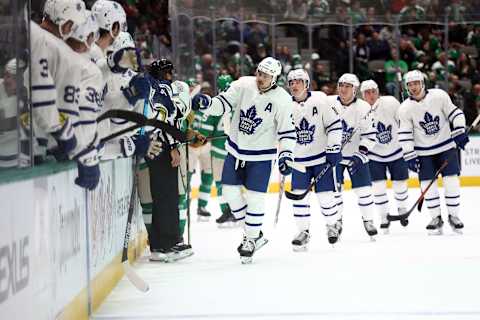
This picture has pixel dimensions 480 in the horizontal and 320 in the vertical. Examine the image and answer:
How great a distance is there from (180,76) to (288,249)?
4.71 meters

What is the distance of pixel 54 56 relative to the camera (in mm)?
4039

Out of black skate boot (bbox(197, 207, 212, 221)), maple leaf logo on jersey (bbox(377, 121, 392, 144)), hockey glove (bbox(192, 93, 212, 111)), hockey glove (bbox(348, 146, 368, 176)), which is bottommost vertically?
black skate boot (bbox(197, 207, 212, 221))

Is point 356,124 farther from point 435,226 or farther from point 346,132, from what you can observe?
point 435,226

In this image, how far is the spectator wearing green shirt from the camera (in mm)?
14062

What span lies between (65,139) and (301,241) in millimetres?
3602

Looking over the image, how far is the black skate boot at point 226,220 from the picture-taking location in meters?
9.27

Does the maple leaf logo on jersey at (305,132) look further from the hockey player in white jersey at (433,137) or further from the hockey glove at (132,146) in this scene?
the hockey glove at (132,146)

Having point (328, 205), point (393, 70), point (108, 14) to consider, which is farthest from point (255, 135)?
point (393, 70)

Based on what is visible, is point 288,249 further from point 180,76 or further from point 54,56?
point 180,76

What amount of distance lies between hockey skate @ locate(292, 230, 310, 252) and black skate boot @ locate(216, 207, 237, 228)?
188cm

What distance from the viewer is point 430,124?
8336 mm

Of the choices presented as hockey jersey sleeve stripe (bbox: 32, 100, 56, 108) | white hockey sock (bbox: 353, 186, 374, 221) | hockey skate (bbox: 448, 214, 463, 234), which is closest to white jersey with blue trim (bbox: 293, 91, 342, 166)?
white hockey sock (bbox: 353, 186, 374, 221)

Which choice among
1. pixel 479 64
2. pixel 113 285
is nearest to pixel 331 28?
pixel 479 64

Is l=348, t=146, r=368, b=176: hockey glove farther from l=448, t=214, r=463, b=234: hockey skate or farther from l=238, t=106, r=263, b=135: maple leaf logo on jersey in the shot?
l=238, t=106, r=263, b=135: maple leaf logo on jersey
